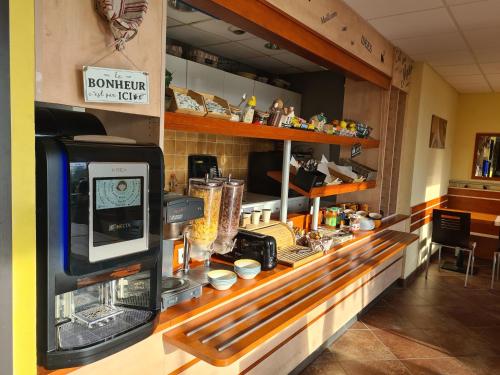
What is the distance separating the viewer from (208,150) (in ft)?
14.4

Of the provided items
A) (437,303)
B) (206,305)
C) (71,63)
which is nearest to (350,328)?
(437,303)

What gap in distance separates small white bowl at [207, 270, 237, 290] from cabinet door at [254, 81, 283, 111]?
298 cm

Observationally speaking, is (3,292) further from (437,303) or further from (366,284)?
A: (437,303)

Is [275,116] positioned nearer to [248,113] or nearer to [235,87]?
[248,113]

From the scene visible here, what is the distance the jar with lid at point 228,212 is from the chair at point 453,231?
13.1ft

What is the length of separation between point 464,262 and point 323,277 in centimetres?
453

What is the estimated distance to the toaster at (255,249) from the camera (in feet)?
7.17

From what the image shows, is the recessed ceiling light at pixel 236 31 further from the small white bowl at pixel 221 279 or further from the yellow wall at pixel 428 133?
the small white bowl at pixel 221 279

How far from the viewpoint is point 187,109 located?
70.7 inches

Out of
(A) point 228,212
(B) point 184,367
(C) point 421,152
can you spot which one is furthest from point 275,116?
(C) point 421,152

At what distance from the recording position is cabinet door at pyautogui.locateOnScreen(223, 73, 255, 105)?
4.18 m

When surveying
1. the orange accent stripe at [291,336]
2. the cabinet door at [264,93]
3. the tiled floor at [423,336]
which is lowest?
the tiled floor at [423,336]

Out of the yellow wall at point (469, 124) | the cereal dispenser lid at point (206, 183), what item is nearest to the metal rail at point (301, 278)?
the cereal dispenser lid at point (206, 183)

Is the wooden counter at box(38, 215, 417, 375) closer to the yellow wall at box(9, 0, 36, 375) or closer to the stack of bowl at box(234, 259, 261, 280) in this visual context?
the stack of bowl at box(234, 259, 261, 280)
